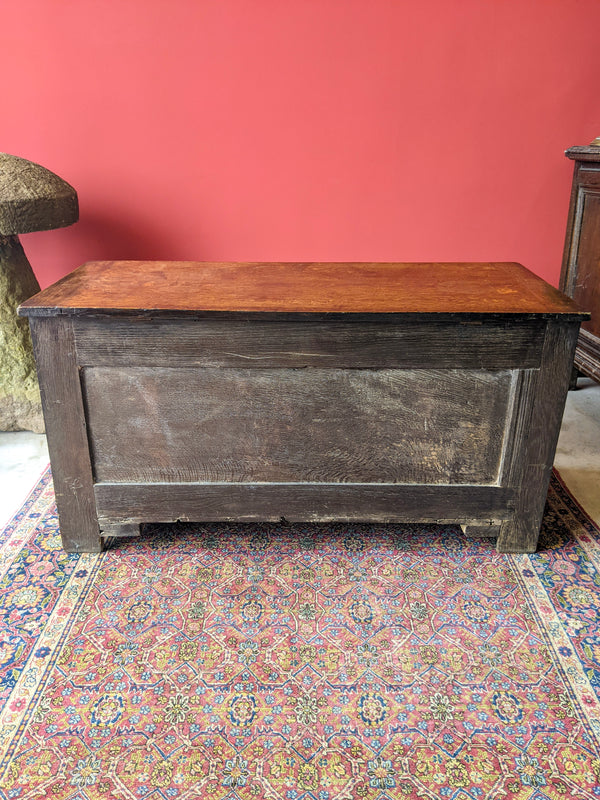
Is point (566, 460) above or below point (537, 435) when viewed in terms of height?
below

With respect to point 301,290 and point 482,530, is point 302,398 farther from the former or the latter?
point 482,530

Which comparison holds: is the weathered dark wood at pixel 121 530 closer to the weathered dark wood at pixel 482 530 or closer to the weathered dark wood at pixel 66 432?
the weathered dark wood at pixel 66 432

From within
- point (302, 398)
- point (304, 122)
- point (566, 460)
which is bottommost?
point (566, 460)

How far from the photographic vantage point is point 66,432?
5.62 ft

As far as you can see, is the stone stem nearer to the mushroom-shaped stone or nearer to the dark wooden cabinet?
the mushroom-shaped stone

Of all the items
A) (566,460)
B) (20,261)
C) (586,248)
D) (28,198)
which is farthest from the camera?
(586,248)

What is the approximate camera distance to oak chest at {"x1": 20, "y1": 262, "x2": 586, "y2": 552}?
1602 millimetres

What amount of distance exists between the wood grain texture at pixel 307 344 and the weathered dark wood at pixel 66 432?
5 cm

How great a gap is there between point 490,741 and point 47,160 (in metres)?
2.87

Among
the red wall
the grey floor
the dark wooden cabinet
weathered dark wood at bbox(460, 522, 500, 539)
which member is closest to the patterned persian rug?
weathered dark wood at bbox(460, 522, 500, 539)

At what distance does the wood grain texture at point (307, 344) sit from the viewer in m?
1.60

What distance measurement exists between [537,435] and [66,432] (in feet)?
4.38

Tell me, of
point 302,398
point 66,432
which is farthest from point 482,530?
point 66,432

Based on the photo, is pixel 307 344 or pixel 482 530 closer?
pixel 307 344
